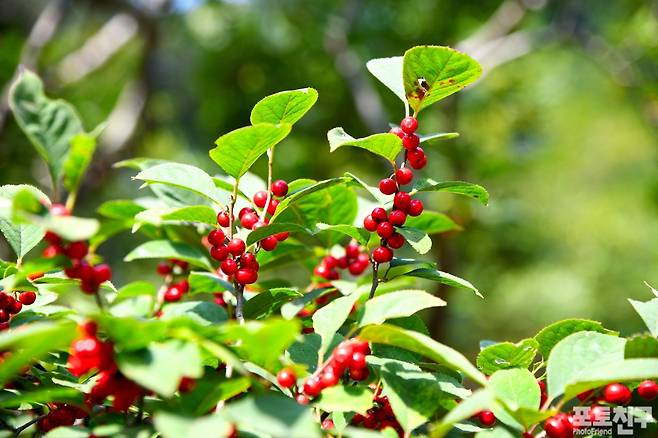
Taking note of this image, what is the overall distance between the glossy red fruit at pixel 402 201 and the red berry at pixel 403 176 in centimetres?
1

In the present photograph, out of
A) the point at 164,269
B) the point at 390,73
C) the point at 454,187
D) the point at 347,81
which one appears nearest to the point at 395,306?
the point at 454,187

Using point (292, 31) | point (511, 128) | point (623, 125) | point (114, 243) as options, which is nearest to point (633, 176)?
point (623, 125)

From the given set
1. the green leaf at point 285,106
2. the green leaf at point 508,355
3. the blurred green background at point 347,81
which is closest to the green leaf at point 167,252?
the green leaf at point 285,106

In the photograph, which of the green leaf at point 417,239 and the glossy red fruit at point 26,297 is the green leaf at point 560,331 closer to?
the green leaf at point 417,239

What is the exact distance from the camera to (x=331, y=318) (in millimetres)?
577

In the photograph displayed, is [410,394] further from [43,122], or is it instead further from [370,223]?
[43,122]

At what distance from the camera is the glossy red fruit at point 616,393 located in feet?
1.91

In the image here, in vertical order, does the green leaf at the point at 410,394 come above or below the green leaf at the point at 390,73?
below

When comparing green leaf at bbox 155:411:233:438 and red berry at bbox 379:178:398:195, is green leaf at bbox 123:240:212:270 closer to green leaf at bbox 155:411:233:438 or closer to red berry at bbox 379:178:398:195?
red berry at bbox 379:178:398:195

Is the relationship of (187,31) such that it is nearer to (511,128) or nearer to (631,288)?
(511,128)

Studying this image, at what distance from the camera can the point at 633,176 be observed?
1029 cm

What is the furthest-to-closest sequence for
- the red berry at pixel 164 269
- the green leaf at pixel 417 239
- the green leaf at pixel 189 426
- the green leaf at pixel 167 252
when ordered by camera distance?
the red berry at pixel 164 269
the green leaf at pixel 167 252
the green leaf at pixel 417 239
the green leaf at pixel 189 426

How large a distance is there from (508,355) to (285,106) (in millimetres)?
343

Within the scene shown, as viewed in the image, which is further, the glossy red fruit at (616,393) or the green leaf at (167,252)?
the green leaf at (167,252)
